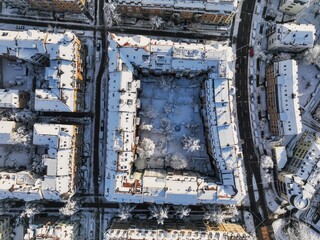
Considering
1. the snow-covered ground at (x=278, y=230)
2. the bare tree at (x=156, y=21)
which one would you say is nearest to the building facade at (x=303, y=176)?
the snow-covered ground at (x=278, y=230)

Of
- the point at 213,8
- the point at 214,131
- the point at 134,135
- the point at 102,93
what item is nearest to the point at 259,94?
the point at 214,131

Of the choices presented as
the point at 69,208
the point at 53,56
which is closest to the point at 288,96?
the point at 53,56

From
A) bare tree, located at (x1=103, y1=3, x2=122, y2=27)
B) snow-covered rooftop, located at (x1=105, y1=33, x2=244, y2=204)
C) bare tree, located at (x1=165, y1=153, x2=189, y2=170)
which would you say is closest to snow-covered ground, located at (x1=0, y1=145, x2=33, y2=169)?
snow-covered rooftop, located at (x1=105, y1=33, x2=244, y2=204)

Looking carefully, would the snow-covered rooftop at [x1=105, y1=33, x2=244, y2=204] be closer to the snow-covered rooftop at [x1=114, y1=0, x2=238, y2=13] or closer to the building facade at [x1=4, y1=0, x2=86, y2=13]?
the snow-covered rooftop at [x1=114, y1=0, x2=238, y2=13]

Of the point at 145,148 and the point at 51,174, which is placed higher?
the point at 145,148

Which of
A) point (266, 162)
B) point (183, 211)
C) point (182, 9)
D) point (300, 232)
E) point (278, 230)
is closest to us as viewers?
point (182, 9)

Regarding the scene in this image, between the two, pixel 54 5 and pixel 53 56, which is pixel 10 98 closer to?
pixel 53 56

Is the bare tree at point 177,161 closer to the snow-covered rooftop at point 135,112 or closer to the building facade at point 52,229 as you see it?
the snow-covered rooftop at point 135,112
